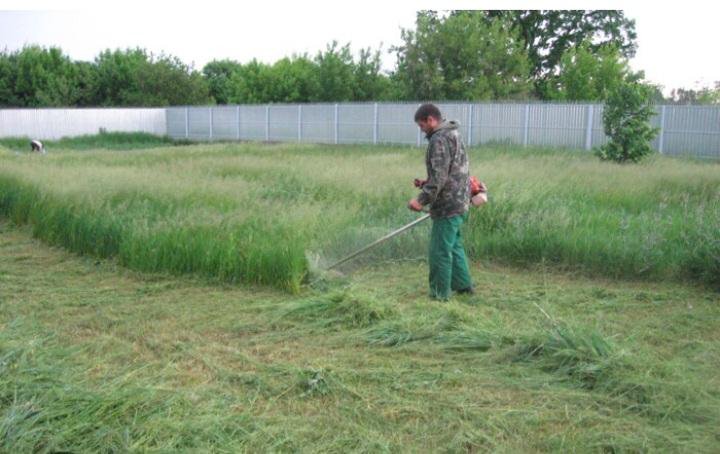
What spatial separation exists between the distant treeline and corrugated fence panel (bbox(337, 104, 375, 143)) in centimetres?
501

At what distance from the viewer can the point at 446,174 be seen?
5797mm

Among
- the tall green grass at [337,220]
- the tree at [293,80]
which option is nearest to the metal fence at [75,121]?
the tree at [293,80]

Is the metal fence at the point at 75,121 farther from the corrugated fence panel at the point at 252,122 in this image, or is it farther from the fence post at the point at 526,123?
the fence post at the point at 526,123

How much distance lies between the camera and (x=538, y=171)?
38.9 ft

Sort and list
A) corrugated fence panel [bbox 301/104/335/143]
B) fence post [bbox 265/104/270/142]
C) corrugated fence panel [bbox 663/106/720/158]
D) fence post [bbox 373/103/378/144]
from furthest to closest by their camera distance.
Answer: fence post [bbox 265/104/270/142] < corrugated fence panel [bbox 301/104/335/143] < fence post [bbox 373/103/378/144] < corrugated fence panel [bbox 663/106/720/158]

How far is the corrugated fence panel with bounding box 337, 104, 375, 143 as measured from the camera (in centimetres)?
2733

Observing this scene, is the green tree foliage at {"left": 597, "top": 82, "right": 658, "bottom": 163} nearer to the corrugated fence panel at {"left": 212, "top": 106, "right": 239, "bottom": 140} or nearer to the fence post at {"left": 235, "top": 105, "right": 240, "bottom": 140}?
the fence post at {"left": 235, "top": 105, "right": 240, "bottom": 140}

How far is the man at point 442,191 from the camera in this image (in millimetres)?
5789

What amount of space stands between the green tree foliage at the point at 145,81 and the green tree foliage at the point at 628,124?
28.6 meters

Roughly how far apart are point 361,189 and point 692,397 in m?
6.76

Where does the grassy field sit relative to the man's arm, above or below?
below

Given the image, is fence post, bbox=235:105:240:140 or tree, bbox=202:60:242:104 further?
tree, bbox=202:60:242:104

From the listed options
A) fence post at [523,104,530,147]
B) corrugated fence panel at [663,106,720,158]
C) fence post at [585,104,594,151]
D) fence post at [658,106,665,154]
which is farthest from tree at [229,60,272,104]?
corrugated fence panel at [663,106,720,158]

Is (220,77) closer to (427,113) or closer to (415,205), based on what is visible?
(427,113)
